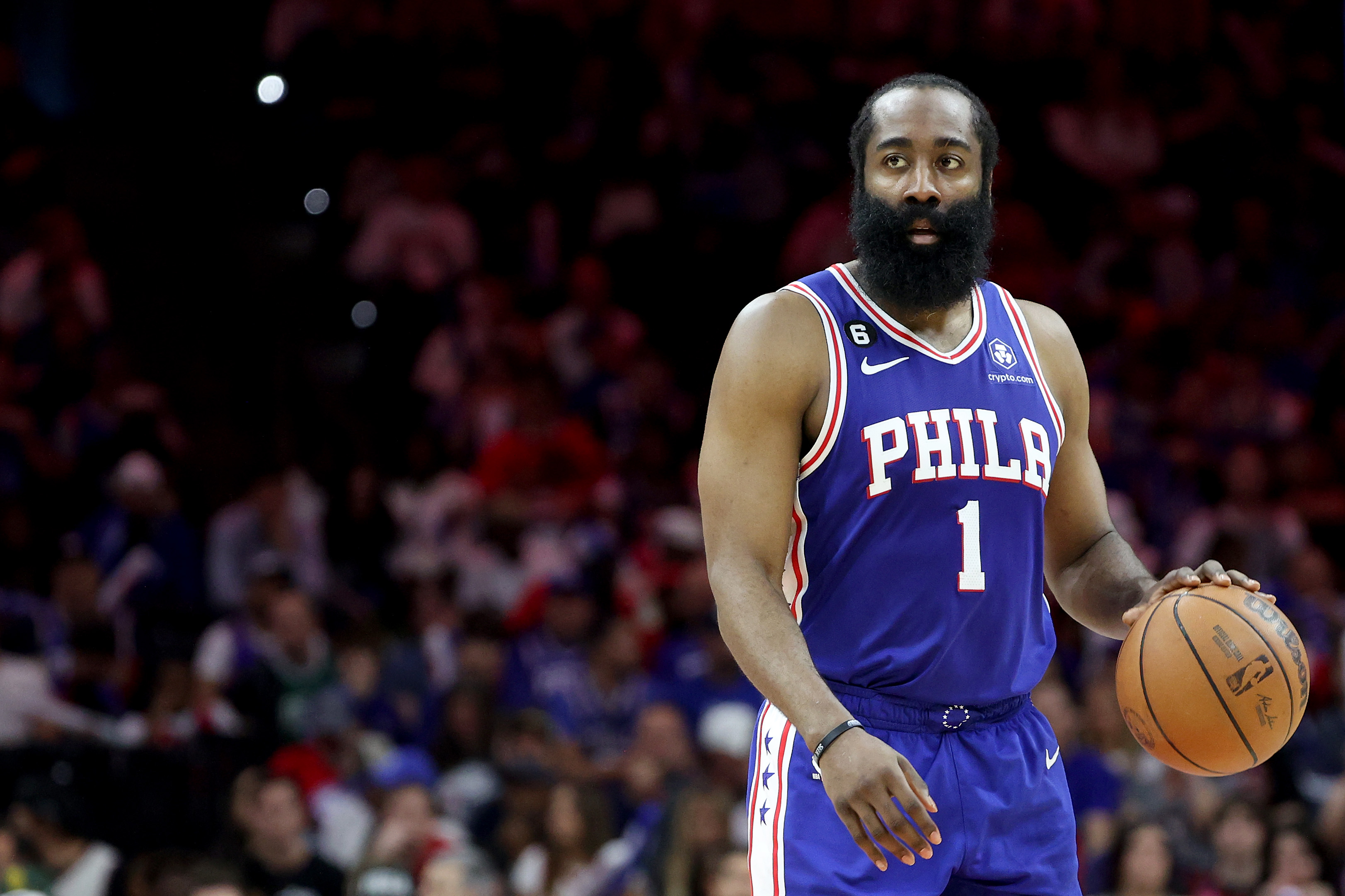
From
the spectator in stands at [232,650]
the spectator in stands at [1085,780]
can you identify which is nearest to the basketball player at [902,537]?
the spectator in stands at [1085,780]

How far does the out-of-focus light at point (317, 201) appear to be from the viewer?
10391 mm

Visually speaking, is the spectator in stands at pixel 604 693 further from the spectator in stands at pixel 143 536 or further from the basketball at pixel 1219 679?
the basketball at pixel 1219 679

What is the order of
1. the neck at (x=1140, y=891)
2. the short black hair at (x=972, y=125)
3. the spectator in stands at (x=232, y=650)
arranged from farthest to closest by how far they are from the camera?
the spectator in stands at (x=232, y=650)
the neck at (x=1140, y=891)
the short black hair at (x=972, y=125)

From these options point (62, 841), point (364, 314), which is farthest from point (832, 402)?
point (364, 314)

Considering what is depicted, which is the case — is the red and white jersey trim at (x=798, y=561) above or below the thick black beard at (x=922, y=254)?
below

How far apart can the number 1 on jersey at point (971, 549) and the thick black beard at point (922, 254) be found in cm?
41

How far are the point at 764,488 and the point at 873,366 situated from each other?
1.05ft

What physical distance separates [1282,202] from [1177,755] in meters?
8.26

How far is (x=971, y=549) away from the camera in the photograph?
2.85 metres

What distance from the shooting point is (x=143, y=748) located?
6637 millimetres

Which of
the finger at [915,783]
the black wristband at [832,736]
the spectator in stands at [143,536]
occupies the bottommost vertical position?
the spectator in stands at [143,536]

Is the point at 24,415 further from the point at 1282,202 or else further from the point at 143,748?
the point at 1282,202

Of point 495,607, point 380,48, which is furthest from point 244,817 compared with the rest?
point 380,48

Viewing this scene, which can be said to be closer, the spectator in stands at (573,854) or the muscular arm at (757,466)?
the muscular arm at (757,466)
